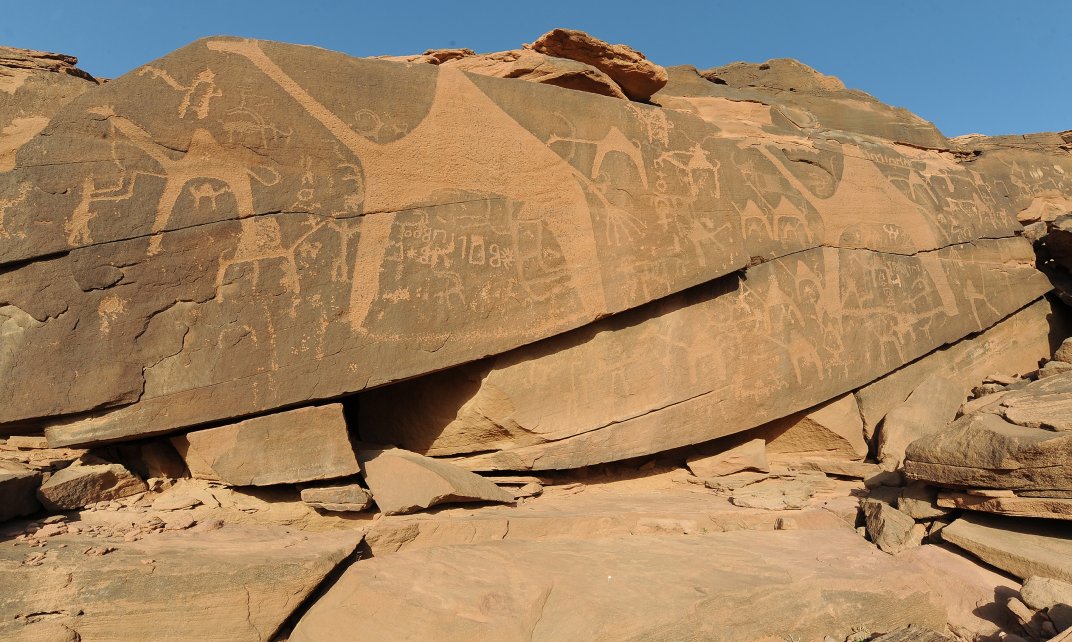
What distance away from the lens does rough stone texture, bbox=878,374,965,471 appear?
575 cm

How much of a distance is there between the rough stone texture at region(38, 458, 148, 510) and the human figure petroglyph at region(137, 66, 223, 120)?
2.08m

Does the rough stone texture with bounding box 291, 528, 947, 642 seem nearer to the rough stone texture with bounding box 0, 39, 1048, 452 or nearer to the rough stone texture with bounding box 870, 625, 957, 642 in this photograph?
the rough stone texture with bounding box 870, 625, 957, 642

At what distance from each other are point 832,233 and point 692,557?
368cm

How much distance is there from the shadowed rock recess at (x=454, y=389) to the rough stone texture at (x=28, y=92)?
0.07ft

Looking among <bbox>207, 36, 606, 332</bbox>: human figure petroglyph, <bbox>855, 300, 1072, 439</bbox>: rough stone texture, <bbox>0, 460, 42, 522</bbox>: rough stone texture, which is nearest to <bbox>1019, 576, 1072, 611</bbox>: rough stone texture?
<bbox>855, 300, 1072, 439</bbox>: rough stone texture

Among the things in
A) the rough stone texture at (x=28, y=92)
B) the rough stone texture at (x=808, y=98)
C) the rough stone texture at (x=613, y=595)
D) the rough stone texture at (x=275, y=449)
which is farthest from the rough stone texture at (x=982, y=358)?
the rough stone texture at (x=28, y=92)

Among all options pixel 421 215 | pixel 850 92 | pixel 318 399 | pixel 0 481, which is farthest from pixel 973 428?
pixel 850 92

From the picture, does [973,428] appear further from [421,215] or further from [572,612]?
[421,215]

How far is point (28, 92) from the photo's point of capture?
12.7 ft

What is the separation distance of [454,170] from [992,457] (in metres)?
3.76

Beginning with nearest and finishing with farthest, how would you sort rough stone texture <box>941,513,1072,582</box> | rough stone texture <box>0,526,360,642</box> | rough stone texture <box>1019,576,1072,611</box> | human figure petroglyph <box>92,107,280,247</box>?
rough stone texture <box>0,526,360,642</box>, rough stone texture <box>1019,576,1072,611</box>, rough stone texture <box>941,513,1072,582</box>, human figure petroglyph <box>92,107,280,247</box>

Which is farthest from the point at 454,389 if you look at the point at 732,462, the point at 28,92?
the point at 28,92

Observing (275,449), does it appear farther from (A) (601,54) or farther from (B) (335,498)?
(A) (601,54)

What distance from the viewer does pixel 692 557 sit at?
393 cm
